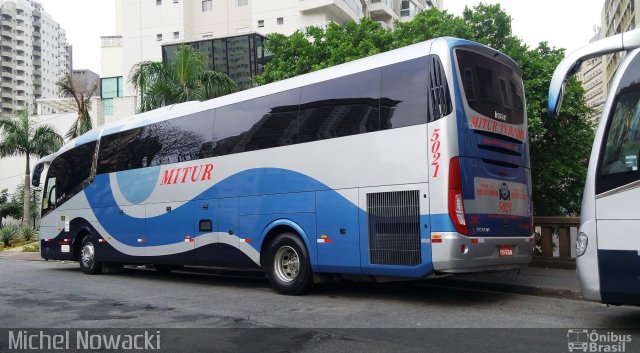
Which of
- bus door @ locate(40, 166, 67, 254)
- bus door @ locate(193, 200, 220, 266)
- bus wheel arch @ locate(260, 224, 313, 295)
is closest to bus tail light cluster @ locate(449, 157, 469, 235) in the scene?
bus wheel arch @ locate(260, 224, 313, 295)

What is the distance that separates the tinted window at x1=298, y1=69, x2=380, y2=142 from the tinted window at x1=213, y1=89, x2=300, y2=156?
29 centimetres

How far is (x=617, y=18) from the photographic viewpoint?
6600cm

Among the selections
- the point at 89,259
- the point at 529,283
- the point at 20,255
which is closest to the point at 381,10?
the point at 20,255

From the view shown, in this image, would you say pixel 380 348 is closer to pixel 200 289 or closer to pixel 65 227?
pixel 200 289

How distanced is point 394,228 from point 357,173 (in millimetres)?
1059

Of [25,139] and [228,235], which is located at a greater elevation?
[25,139]

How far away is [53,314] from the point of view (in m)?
8.16

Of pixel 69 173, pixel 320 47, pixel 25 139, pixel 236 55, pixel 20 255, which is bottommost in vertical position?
pixel 20 255

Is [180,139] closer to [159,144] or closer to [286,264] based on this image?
[159,144]

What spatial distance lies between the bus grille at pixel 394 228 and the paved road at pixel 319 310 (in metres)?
0.74

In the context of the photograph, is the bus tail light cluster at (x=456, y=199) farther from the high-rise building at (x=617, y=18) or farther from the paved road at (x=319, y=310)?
the high-rise building at (x=617, y=18)

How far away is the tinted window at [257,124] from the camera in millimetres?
9867

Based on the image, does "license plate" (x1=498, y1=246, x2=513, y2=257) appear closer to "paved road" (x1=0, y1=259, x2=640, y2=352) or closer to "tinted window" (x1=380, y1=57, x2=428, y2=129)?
"paved road" (x1=0, y1=259, x2=640, y2=352)

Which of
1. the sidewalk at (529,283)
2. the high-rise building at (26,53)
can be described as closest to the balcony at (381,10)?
the sidewalk at (529,283)
